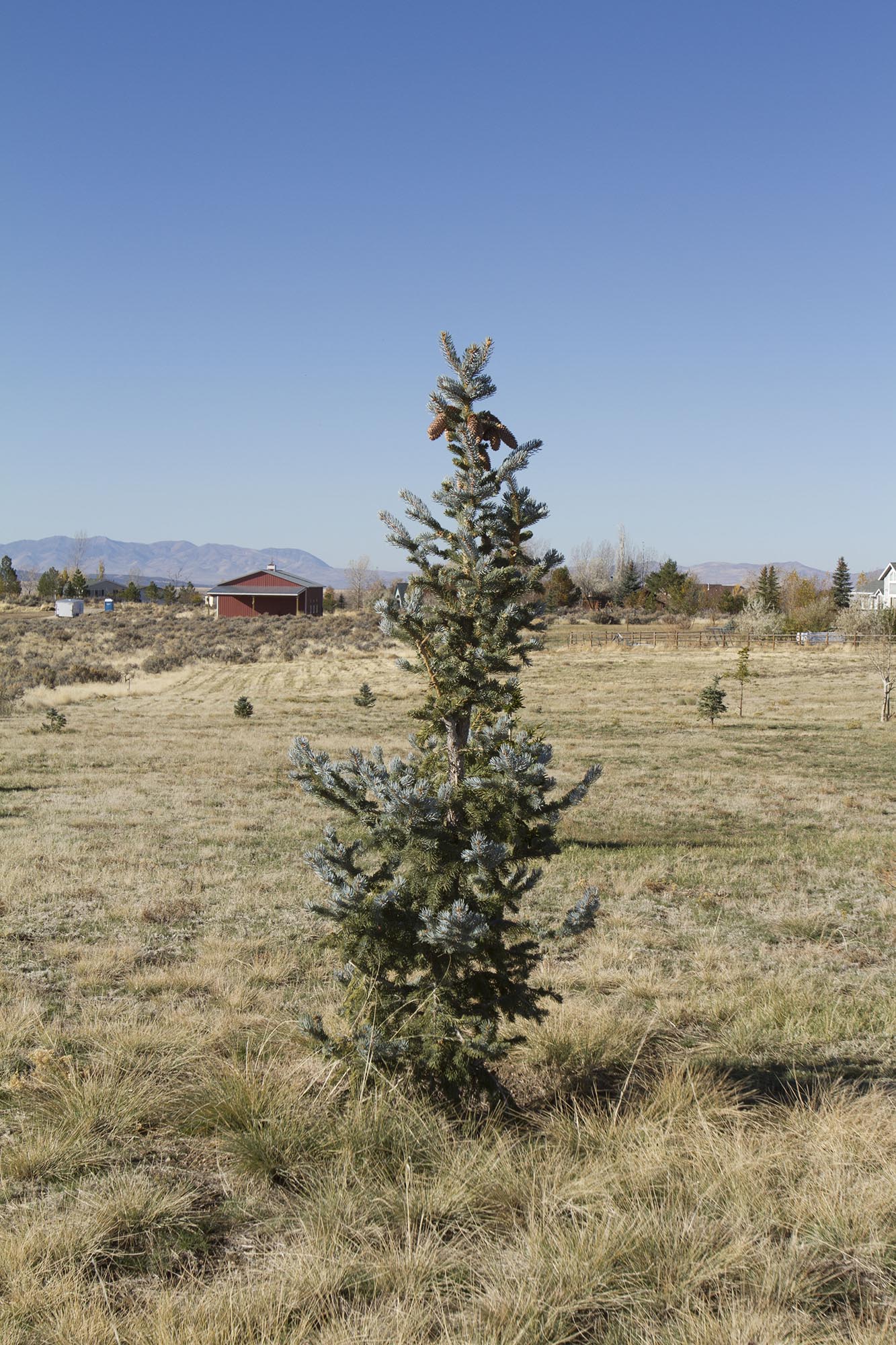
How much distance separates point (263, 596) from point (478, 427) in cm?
8617

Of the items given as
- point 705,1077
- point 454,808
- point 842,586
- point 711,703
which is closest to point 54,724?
point 711,703

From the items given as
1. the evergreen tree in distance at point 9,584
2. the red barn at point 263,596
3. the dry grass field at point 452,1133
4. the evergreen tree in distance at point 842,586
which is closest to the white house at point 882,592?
the evergreen tree in distance at point 842,586

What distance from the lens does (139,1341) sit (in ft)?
8.52

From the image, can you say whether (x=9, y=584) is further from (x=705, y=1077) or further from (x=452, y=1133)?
(x=705, y=1077)

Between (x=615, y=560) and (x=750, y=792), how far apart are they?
502 ft

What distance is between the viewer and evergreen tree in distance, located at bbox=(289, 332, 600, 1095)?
4070 mm

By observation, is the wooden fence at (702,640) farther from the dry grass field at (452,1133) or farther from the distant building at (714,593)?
the dry grass field at (452,1133)

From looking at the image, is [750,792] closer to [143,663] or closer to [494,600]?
[494,600]

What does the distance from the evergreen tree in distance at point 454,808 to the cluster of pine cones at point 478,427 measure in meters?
0.01

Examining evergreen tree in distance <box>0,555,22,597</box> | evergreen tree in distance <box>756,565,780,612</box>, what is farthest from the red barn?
evergreen tree in distance <box>756,565,780,612</box>

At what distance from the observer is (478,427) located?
4.43 metres

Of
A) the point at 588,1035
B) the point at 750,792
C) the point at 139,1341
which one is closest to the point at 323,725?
the point at 750,792

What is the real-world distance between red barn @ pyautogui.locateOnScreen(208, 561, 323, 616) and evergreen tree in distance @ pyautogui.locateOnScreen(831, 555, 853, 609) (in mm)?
52134

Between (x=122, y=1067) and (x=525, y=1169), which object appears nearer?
(x=525, y=1169)
